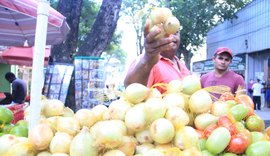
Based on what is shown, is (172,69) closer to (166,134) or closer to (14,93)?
(166,134)

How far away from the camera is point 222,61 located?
15.0 feet

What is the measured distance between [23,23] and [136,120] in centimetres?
368

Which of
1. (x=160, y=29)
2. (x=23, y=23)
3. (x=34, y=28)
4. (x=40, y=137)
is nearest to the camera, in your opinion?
(x=40, y=137)

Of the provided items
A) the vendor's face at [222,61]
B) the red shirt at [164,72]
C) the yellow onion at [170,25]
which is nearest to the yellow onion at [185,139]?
the yellow onion at [170,25]

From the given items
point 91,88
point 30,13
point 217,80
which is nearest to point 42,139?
point 30,13

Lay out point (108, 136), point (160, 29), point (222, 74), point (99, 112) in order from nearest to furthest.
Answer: point (108, 136) → point (99, 112) → point (160, 29) → point (222, 74)

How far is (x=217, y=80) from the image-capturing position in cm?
449

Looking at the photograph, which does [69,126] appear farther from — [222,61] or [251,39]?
[251,39]

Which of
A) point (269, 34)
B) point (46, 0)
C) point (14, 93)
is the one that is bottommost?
point (14, 93)

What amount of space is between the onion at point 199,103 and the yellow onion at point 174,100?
0.16ft

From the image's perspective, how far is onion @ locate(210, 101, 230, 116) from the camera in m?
1.73

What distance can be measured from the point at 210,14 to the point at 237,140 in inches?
696

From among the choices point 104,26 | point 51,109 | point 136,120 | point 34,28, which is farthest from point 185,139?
point 104,26

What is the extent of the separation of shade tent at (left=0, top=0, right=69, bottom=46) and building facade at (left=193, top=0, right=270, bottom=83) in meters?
12.7
